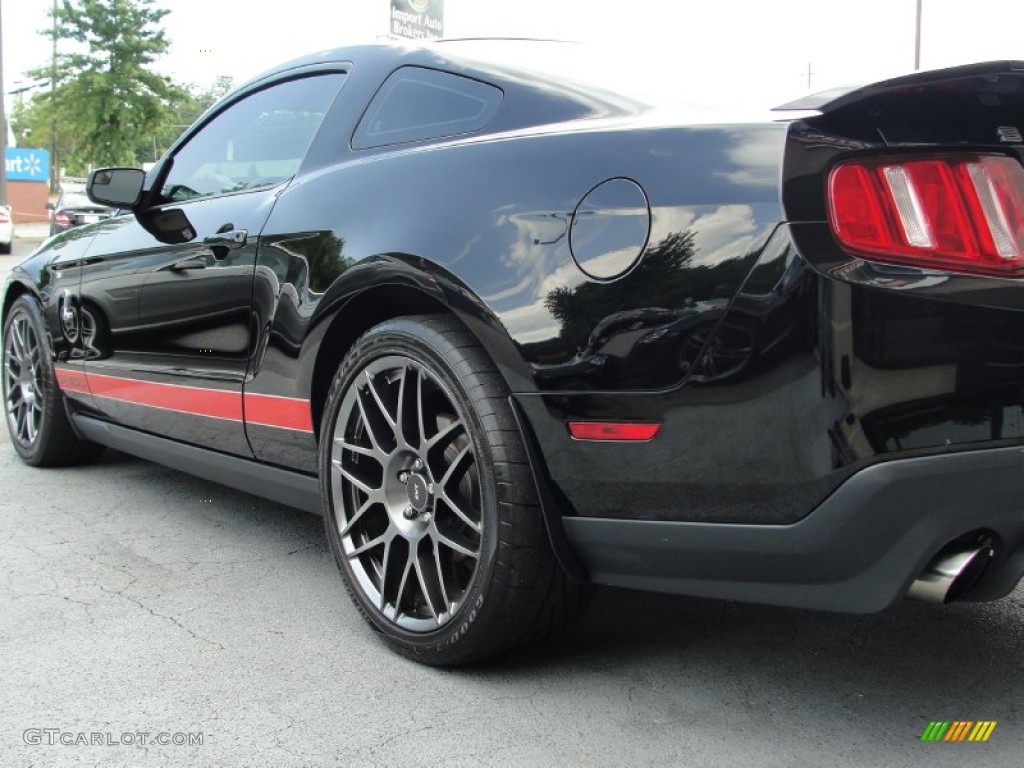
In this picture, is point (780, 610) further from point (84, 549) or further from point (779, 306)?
point (84, 549)

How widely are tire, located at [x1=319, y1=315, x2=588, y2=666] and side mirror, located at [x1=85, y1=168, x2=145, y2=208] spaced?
1.57 meters

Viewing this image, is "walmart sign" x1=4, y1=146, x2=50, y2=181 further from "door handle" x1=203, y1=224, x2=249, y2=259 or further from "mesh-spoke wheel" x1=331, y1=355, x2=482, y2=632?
"mesh-spoke wheel" x1=331, y1=355, x2=482, y2=632

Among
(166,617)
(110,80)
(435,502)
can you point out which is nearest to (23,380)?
(166,617)

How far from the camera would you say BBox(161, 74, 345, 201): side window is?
3299 mm

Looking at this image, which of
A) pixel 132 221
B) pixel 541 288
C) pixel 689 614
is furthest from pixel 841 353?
pixel 132 221

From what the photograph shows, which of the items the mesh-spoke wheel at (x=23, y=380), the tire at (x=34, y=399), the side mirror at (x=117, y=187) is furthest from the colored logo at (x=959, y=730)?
the mesh-spoke wheel at (x=23, y=380)

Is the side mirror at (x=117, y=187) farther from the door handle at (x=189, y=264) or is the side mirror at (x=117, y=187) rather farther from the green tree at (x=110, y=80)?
the green tree at (x=110, y=80)

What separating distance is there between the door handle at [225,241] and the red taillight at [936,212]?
1915 millimetres

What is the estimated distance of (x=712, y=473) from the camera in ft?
6.63

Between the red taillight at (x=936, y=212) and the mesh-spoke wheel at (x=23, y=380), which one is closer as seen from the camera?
the red taillight at (x=936, y=212)

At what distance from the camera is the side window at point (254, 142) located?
10.8 ft

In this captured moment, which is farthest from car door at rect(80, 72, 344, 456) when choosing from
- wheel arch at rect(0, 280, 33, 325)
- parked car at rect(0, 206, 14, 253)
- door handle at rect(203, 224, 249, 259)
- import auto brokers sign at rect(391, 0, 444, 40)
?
import auto brokers sign at rect(391, 0, 444, 40)

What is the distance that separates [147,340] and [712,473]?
95.2 inches

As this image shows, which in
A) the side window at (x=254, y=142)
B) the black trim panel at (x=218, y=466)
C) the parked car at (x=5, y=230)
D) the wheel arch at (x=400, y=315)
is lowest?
the parked car at (x=5, y=230)
